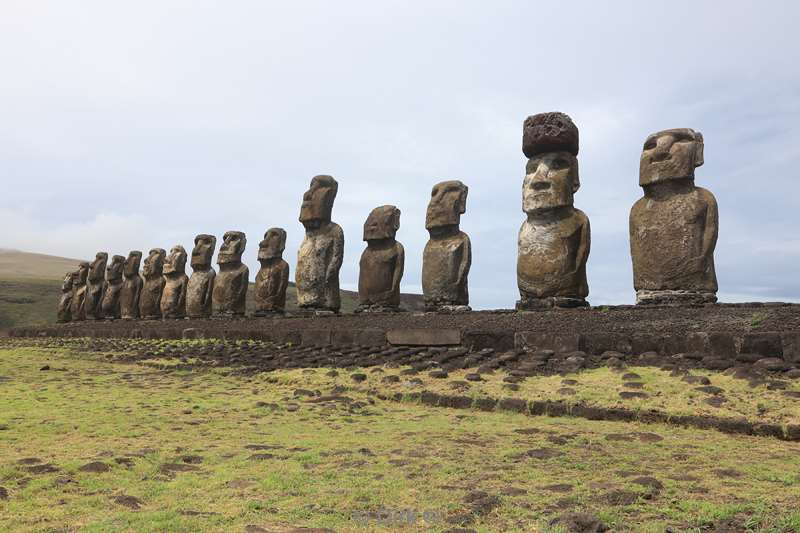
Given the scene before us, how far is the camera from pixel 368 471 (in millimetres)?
3908

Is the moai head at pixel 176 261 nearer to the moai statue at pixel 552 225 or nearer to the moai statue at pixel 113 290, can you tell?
the moai statue at pixel 113 290

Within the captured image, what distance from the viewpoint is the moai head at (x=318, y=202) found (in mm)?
16203

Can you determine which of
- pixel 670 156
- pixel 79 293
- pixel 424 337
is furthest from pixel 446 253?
pixel 79 293

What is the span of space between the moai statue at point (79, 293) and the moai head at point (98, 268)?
0.93 meters

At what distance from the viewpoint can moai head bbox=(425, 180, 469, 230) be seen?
1312cm

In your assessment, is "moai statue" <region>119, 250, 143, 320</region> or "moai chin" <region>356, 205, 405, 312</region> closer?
"moai chin" <region>356, 205, 405, 312</region>

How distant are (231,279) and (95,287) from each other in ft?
36.0

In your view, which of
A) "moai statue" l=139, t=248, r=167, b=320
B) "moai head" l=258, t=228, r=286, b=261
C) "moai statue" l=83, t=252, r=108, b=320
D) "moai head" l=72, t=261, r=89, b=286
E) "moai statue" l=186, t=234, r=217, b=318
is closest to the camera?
"moai head" l=258, t=228, r=286, b=261

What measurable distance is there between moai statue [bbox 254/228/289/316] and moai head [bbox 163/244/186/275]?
5.25 m

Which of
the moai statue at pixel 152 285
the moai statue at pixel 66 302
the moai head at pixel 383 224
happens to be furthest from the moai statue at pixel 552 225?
the moai statue at pixel 66 302

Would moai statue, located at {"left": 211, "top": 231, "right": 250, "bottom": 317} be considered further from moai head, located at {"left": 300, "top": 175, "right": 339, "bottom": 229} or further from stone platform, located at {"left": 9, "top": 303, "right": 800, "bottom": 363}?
stone platform, located at {"left": 9, "top": 303, "right": 800, "bottom": 363}

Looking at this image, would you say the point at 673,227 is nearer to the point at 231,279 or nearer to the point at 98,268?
the point at 231,279

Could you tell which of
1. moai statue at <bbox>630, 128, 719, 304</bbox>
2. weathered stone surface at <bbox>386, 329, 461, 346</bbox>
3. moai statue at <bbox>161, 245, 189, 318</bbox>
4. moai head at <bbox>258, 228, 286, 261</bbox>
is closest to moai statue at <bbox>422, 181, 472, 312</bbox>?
weathered stone surface at <bbox>386, 329, 461, 346</bbox>

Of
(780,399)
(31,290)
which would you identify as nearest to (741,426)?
(780,399)
